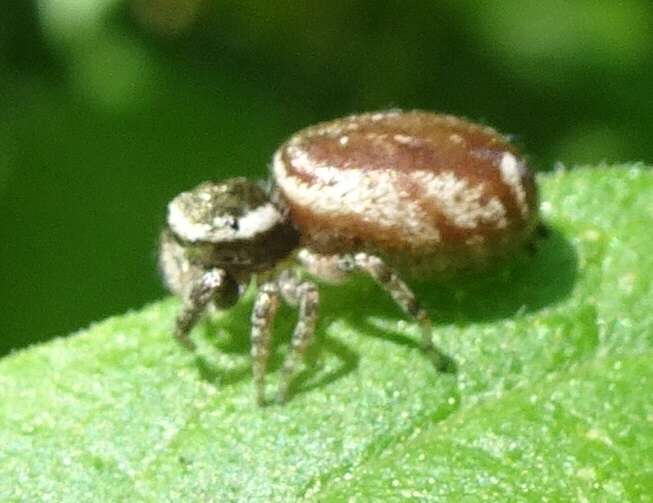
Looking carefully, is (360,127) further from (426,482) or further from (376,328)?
(426,482)

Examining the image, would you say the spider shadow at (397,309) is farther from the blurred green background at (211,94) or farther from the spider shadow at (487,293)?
the blurred green background at (211,94)

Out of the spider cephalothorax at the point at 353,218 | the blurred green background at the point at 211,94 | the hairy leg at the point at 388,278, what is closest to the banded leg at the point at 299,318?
the spider cephalothorax at the point at 353,218

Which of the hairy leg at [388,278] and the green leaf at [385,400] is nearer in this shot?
the green leaf at [385,400]

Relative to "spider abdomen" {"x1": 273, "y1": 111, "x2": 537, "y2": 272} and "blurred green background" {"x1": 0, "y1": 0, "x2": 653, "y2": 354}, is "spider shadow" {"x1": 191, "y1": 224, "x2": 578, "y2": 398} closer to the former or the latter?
"spider abdomen" {"x1": 273, "y1": 111, "x2": 537, "y2": 272}

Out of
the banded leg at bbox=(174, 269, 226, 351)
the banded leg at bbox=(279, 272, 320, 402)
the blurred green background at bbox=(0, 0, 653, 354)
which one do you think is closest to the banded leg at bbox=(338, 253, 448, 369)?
the banded leg at bbox=(279, 272, 320, 402)

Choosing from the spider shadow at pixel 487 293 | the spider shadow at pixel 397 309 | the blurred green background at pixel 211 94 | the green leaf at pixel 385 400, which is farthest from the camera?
the blurred green background at pixel 211 94

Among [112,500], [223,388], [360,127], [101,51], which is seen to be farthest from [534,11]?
[112,500]
